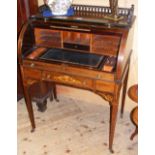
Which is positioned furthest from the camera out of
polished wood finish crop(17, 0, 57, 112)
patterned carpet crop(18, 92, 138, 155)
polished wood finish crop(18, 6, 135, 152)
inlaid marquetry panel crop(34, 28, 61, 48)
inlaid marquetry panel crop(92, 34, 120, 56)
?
polished wood finish crop(17, 0, 57, 112)

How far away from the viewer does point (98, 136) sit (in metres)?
2.00

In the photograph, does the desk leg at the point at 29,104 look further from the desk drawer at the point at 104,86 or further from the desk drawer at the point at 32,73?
the desk drawer at the point at 104,86

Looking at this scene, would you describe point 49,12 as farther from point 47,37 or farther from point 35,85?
point 35,85

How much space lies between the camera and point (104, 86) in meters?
1.54

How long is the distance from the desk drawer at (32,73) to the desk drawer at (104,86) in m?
0.46

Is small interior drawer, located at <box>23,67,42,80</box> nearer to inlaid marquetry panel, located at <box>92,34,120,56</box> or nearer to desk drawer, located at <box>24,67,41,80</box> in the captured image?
desk drawer, located at <box>24,67,41,80</box>

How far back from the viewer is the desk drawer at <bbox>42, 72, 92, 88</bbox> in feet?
5.20

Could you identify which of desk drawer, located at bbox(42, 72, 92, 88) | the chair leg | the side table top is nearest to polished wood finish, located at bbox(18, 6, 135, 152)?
desk drawer, located at bbox(42, 72, 92, 88)

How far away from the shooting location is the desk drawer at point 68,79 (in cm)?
159

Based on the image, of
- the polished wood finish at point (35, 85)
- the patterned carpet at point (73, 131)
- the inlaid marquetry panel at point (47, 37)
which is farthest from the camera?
the polished wood finish at point (35, 85)

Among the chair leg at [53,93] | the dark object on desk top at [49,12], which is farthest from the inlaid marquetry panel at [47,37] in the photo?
the chair leg at [53,93]

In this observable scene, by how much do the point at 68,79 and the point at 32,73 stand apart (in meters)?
0.29

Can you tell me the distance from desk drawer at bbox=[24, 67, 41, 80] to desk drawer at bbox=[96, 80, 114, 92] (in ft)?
1.50
